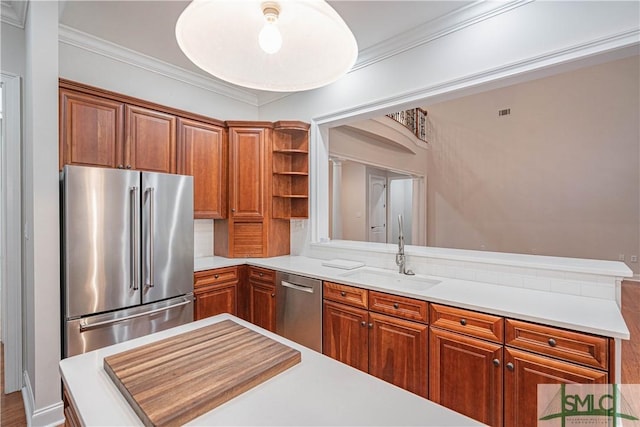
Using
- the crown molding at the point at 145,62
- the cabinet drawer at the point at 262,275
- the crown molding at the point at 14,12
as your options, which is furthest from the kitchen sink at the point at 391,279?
the crown molding at the point at 14,12

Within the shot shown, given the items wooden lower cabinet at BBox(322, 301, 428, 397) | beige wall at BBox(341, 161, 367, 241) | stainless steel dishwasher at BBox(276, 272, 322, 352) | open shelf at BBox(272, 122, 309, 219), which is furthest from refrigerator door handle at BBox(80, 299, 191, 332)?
beige wall at BBox(341, 161, 367, 241)

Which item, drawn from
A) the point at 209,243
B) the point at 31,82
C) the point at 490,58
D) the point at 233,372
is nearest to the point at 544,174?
the point at 490,58

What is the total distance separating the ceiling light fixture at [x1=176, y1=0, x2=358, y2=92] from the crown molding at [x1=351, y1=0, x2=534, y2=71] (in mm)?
1667

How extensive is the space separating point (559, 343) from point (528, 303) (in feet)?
0.94

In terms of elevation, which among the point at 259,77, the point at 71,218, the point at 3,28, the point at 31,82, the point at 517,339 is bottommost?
the point at 517,339

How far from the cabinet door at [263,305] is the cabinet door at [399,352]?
106 centimetres

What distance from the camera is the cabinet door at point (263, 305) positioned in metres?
2.90

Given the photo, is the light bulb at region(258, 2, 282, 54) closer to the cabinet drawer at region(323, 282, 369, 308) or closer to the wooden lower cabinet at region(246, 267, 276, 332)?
the cabinet drawer at region(323, 282, 369, 308)

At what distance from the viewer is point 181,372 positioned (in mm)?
970

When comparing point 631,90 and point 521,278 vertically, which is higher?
point 631,90

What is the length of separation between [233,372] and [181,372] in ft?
0.53

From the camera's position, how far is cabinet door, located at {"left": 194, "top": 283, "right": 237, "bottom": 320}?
277 cm

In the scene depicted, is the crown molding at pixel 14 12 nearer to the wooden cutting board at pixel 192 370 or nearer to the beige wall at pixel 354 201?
the wooden cutting board at pixel 192 370

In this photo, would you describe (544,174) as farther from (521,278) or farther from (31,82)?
(31,82)
